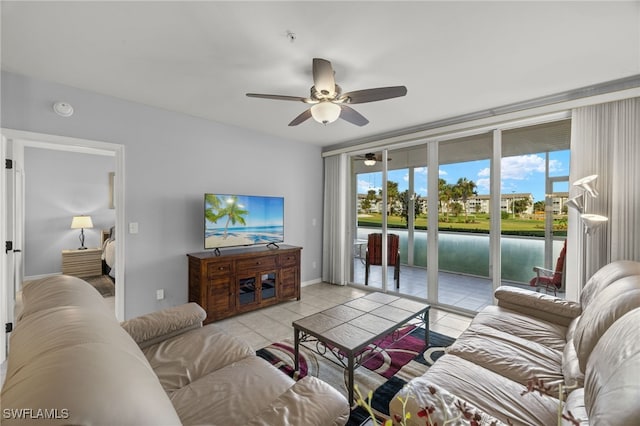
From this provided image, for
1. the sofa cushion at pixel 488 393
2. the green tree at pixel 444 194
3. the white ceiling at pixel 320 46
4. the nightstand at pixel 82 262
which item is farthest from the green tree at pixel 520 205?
the nightstand at pixel 82 262

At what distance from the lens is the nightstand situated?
5.04 m

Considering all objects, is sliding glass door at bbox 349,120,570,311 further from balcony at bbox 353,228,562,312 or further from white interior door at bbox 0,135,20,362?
white interior door at bbox 0,135,20,362

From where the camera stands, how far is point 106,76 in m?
2.49

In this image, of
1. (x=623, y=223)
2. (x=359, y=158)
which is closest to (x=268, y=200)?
(x=359, y=158)

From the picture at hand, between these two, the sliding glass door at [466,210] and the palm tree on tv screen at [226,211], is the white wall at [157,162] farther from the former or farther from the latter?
the sliding glass door at [466,210]

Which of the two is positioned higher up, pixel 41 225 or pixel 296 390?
pixel 41 225

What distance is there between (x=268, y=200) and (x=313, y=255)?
1574mm

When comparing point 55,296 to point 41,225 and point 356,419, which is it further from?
point 41,225

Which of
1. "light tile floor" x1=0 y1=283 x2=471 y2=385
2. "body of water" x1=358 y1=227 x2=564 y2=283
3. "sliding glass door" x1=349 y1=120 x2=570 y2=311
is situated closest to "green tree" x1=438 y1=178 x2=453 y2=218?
"sliding glass door" x1=349 y1=120 x2=570 y2=311

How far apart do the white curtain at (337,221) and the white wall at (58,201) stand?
468 centimetres

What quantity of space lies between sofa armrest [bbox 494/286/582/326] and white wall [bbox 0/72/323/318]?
11.0 feet

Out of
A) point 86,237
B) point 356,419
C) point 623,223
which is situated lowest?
point 356,419

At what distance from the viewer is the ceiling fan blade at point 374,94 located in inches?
79.9

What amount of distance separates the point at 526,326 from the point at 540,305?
31 cm
